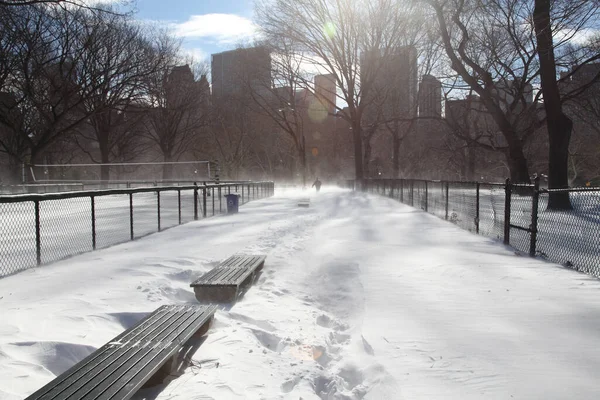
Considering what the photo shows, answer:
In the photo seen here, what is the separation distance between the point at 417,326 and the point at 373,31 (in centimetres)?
3080

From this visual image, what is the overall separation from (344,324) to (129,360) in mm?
2241

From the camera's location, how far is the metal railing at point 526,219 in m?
7.91

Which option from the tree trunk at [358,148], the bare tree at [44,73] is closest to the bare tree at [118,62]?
the bare tree at [44,73]

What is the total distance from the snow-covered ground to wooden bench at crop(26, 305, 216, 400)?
21cm

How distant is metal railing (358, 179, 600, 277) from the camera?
26.0 ft

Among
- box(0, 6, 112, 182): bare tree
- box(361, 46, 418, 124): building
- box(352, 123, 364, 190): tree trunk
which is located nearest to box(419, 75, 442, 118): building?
box(361, 46, 418, 124): building

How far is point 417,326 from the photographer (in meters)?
4.37

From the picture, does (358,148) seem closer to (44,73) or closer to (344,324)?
(44,73)

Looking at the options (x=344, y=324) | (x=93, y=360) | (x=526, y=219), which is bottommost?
(x=344, y=324)

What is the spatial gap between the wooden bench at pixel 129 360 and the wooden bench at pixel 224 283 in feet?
2.81

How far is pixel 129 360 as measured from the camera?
312cm

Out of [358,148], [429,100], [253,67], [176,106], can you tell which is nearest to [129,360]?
[358,148]

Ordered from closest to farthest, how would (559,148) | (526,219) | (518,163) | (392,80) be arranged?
(526,219) < (559,148) < (518,163) < (392,80)

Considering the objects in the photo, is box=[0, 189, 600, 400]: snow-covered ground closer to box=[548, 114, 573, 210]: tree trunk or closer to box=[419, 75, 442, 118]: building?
box=[548, 114, 573, 210]: tree trunk
